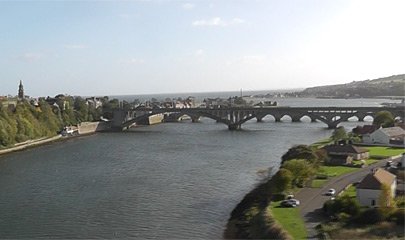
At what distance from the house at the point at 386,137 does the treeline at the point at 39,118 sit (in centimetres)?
1662

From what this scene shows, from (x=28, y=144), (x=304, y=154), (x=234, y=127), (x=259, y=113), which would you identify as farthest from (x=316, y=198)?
(x=259, y=113)

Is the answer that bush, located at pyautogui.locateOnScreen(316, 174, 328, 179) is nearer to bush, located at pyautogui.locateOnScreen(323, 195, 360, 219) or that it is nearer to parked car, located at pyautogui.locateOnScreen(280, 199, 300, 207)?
parked car, located at pyautogui.locateOnScreen(280, 199, 300, 207)

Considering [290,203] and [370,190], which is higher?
[370,190]

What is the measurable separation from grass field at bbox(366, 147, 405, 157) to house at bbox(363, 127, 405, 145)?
1.16m

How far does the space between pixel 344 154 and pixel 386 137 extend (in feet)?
16.7

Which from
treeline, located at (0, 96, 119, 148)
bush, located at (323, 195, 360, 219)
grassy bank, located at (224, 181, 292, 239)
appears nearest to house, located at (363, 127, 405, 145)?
grassy bank, located at (224, 181, 292, 239)

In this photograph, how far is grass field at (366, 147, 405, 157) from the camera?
18.5m

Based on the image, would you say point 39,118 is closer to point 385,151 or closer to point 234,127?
point 234,127

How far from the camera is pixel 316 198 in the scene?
38.7 ft

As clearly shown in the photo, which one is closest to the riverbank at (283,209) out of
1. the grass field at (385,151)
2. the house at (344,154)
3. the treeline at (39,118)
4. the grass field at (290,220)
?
the grass field at (290,220)

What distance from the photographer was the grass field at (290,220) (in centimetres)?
930

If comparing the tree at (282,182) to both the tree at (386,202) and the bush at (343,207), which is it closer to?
the bush at (343,207)

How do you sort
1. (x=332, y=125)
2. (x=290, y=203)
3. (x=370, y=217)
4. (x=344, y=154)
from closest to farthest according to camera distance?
(x=370, y=217), (x=290, y=203), (x=344, y=154), (x=332, y=125)

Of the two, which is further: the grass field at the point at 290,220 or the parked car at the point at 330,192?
the parked car at the point at 330,192
